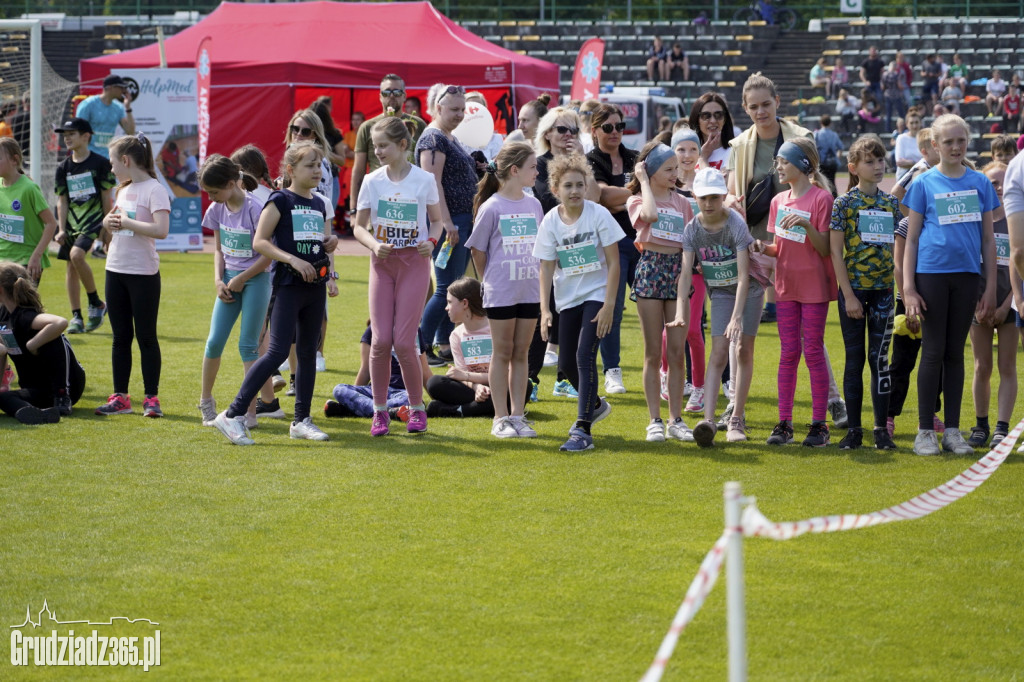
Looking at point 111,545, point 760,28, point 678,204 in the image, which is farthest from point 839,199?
point 760,28

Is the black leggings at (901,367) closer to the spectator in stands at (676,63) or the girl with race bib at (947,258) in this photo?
the girl with race bib at (947,258)

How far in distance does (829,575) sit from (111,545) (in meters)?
2.90

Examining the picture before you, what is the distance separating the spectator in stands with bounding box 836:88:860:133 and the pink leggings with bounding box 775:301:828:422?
27.0 meters

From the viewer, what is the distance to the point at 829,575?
468 cm

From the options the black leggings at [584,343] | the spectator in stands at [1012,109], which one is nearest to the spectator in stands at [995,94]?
the spectator in stands at [1012,109]

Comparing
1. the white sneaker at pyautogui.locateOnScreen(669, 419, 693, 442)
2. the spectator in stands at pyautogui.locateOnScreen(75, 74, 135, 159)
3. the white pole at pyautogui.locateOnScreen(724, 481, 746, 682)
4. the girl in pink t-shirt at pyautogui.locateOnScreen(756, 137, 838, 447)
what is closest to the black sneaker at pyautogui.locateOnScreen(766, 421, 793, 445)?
the girl in pink t-shirt at pyautogui.locateOnScreen(756, 137, 838, 447)

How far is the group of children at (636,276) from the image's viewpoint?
666 cm

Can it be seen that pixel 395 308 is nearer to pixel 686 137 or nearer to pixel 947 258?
pixel 686 137

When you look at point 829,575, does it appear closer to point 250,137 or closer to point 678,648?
point 678,648

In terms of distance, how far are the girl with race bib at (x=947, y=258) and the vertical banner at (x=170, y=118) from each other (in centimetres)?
1439

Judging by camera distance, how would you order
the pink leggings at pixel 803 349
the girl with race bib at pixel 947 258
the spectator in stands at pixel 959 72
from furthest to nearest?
1. the spectator in stands at pixel 959 72
2. the pink leggings at pixel 803 349
3. the girl with race bib at pixel 947 258

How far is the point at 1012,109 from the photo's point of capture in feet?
102

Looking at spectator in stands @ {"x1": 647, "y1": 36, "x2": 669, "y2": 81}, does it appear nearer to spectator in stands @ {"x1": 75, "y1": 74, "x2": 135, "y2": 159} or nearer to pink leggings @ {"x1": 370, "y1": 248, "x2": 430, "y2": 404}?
spectator in stands @ {"x1": 75, "y1": 74, "x2": 135, "y2": 159}

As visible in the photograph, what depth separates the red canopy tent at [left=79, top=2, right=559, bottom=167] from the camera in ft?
68.2
